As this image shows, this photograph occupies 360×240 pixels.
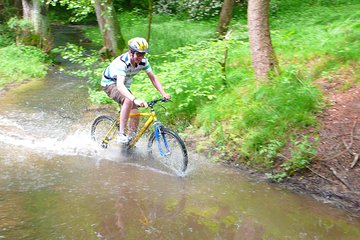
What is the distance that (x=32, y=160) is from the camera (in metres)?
7.42

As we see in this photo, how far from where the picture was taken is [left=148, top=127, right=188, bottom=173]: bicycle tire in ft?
22.0

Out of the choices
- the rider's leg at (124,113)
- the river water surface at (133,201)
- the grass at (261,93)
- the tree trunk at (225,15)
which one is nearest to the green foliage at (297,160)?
the grass at (261,93)

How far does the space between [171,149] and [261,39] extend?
10.1 ft

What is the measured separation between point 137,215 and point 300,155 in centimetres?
277

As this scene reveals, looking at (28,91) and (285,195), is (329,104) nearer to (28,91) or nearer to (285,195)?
(285,195)

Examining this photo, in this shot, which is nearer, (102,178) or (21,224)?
(21,224)

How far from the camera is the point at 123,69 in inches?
268

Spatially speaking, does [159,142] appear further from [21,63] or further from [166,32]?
[166,32]

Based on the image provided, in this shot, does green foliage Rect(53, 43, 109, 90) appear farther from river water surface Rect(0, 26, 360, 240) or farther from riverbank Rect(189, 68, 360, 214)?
riverbank Rect(189, 68, 360, 214)

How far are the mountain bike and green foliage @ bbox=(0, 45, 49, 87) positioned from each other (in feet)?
19.3

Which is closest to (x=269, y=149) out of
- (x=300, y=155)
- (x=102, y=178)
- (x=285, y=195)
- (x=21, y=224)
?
(x=300, y=155)

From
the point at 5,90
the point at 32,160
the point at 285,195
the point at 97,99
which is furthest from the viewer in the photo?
the point at 5,90

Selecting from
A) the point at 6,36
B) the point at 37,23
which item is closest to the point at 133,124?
the point at 37,23

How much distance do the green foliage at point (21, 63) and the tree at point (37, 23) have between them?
50 centimetres
